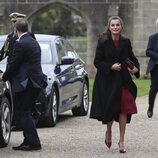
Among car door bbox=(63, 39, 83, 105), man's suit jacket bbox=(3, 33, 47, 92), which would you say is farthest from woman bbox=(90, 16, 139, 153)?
car door bbox=(63, 39, 83, 105)

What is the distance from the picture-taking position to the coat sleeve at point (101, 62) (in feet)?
34.4

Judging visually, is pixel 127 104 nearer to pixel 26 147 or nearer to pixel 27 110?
pixel 27 110

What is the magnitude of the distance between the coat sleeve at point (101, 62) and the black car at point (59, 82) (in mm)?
2480

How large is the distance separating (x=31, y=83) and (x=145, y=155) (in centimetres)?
173

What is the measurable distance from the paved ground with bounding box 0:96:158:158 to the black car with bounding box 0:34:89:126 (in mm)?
304

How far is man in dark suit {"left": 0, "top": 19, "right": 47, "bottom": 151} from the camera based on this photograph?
10.6m

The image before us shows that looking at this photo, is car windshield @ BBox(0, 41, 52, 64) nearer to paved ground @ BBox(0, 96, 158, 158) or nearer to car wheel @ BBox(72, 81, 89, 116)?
paved ground @ BBox(0, 96, 158, 158)

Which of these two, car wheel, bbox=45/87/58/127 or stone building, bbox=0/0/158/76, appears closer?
car wheel, bbox=45/87/58/127

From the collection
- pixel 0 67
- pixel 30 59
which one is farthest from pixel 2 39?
pixel 30 59

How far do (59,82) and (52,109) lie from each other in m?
0.69

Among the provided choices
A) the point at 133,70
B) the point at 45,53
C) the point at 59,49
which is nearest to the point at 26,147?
the point at 133,70

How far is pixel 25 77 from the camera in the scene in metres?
10.6

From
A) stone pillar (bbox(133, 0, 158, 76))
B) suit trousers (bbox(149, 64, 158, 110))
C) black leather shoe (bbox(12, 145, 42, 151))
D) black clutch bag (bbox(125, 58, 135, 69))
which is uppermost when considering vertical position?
black clutch bag (bbox(125, 58, 135, 69))

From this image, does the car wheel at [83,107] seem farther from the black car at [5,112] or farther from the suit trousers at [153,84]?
the black car at [5,112]
